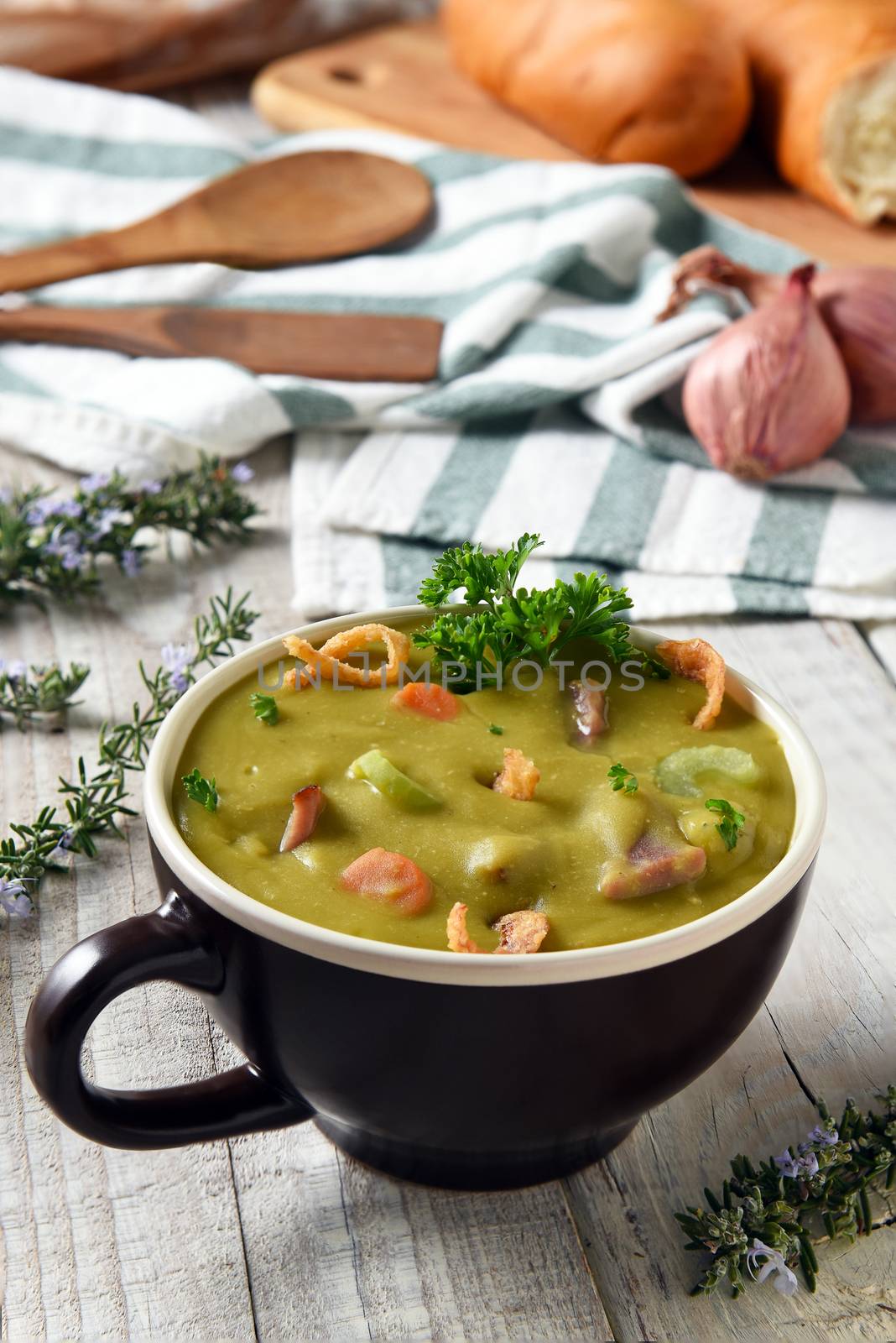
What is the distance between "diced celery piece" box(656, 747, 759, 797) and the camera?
96 centimetres

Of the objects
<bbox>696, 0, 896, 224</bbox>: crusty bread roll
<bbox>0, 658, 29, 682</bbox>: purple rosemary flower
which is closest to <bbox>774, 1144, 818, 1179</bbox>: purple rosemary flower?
<bbox>0, 658, 29, 682</bbox>: purple rosemary flower

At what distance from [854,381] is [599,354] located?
1.22ft

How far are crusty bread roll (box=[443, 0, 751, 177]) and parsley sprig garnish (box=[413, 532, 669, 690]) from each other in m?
1.81

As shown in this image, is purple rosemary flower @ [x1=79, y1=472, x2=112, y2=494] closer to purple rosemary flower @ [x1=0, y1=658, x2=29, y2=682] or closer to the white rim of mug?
purple rosemary flower @ [x1=0, y1=658, x2=29, y2=682]

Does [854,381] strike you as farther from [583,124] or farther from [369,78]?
[369,78]

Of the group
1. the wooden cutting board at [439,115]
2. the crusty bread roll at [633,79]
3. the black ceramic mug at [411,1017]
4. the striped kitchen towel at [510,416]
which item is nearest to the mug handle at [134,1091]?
the black ceramic mug at [411,1017]

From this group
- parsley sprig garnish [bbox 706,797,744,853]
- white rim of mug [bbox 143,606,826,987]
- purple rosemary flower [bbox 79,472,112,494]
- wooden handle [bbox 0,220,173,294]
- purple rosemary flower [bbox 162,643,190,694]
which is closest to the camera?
white rim of mug [bbox 143,606,826,987]

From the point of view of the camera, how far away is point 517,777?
3.08 feet

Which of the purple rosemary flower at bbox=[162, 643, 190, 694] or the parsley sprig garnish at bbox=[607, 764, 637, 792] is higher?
the parsley sprig garnish at bbox=[607, 764, 637, 792]

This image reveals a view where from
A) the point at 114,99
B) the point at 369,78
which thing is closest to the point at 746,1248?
the point at 114,99

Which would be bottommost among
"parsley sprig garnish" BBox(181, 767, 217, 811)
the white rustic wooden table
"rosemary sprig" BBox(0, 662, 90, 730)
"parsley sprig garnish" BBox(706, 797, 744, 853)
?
"rosemary sprig" BBox(0, 662, 90, 730)

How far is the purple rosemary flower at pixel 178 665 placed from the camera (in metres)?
1.45

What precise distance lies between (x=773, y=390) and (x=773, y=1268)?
49.8 inches

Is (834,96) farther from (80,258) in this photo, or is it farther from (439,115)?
(80,258)
